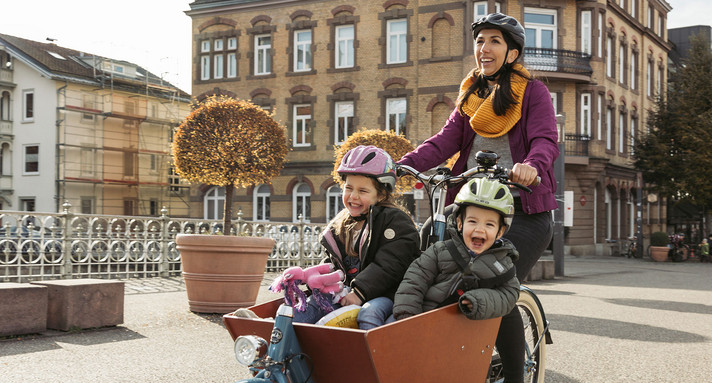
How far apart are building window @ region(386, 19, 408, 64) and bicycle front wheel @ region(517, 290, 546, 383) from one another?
1179 inches

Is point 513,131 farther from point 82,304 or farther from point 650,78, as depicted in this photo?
point 650,78

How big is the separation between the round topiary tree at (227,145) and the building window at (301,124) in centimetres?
1578

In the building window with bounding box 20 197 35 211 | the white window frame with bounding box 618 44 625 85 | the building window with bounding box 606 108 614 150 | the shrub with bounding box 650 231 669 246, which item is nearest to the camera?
the shrub with bounding box 650 231 669 246

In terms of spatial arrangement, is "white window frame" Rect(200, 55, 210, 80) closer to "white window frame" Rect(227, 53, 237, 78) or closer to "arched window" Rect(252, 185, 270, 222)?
"white window frame" Rect(227, 53, 237, 78)

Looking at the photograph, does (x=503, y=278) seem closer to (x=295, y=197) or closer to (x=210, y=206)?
(x=295, y=197)

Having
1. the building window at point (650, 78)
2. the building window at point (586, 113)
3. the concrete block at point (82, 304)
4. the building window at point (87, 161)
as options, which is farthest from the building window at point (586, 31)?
the concrete block at point (82, 304)

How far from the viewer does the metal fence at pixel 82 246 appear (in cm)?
1230

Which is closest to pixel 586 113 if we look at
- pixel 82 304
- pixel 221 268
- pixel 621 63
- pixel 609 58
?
pixel 609 58

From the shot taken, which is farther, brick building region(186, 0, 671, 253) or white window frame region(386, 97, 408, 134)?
white window frame region(386, 97, 408, 134)

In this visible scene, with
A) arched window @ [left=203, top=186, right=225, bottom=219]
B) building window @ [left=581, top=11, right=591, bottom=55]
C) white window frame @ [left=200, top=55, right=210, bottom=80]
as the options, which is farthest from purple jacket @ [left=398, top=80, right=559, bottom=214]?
white window frame @ [left=200, top=55, right=210, bottom=80]

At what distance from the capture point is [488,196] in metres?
3.19

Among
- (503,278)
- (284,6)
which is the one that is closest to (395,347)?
(503,278)

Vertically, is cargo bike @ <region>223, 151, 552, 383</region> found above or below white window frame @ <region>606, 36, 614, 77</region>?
below

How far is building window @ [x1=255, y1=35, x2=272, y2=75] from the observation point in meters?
36.5
